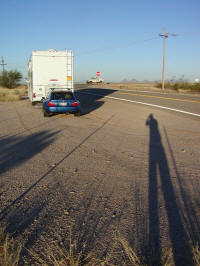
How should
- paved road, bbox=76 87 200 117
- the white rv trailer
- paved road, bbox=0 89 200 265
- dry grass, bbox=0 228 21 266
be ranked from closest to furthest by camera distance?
1. dry grass, bbox=0 228 21 266
2. paved road, bbox=0 89 200 265
3. the white rv trailer
4. paved road, bbox=76 87 200 117

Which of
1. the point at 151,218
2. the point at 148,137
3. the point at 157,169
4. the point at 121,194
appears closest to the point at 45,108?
the point at 148,137

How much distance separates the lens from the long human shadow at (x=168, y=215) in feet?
11.0

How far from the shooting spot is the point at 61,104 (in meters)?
15.4

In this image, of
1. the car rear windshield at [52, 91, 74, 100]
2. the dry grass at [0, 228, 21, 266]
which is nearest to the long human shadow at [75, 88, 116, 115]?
the car rear windshield at [52, 91, 74, 100]

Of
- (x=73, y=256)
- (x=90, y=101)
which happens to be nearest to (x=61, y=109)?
(x=90, y=101)

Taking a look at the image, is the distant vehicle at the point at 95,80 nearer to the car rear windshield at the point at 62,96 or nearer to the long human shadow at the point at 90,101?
the long human shadow at the point at 90,101

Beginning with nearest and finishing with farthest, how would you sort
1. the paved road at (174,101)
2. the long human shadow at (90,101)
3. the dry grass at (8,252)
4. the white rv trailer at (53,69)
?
the dry grass at (8,252), the white rv trailer at (53,69), the paved road at (174,101), the long human shadow at (90,101)

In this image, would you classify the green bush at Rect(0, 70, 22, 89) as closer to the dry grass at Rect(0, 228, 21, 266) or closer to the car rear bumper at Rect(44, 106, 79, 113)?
the car rear bumper at Rect(44, 106, 79, 113)

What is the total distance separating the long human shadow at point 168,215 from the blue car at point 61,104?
8.50 metres

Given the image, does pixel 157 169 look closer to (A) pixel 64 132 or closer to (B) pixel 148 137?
(B) pixel 148 137

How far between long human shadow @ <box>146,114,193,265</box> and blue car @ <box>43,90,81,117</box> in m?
8.50

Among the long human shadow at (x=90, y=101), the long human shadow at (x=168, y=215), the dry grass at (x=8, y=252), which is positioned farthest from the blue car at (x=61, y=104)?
the dry grass at (x=8, y=252)

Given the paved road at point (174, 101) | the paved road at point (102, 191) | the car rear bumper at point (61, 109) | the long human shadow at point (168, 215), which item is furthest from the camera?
the paved road at point (174, 101)

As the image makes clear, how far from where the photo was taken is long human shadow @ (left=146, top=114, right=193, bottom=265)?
3.37m
